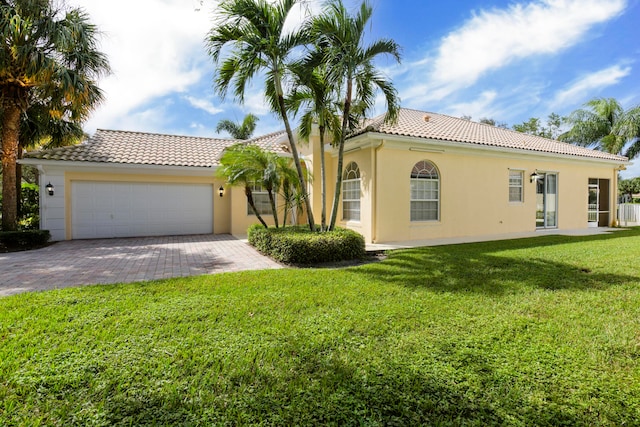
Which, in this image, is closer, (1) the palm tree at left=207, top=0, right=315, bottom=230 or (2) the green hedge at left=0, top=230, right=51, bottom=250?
(1) the palm tree at left=207, top=0, right=315, bottom=230

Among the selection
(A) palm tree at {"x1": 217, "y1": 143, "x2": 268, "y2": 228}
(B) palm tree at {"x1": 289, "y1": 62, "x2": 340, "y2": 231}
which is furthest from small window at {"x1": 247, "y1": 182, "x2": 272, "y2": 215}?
(B) palm tree at {"x1": 289, "y1": 62, "x2": 340, "y2": 231}

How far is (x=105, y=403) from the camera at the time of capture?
2.68 metres

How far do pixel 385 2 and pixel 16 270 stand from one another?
40.3 ft

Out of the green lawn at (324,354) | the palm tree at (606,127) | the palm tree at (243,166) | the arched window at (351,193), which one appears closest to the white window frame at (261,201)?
the arched window at (351,193)

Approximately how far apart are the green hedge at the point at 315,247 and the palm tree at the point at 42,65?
9716 mm

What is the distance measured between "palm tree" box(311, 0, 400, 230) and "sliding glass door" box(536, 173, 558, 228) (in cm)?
1089

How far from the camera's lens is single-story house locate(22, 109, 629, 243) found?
39.5 ft

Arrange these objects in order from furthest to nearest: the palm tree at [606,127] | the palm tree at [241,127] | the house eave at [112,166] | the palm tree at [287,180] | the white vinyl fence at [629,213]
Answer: the palm tree at [241,127], the palm tree at [606,127], the white vinyl fence at [629,213], the house eave at [112,166], the palm tree at [287,180]

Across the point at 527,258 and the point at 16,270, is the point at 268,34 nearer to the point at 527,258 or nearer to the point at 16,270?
the point at 16,270

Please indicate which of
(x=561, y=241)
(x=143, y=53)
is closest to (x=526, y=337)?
(x=561, y=241)

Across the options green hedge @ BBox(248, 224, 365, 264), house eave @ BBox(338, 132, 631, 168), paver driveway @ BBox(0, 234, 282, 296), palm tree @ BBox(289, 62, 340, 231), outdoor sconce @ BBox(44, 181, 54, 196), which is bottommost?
paver driveway @ BBox(0, 234, 282, 296)

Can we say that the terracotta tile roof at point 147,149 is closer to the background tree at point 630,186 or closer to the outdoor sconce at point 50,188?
the outdoor sconce at point 50,188

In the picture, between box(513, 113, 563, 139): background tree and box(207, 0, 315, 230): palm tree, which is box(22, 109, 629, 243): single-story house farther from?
box(513, 113, 563, 139): background tree

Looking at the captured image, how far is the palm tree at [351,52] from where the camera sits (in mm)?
8273
